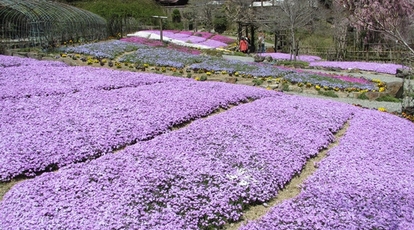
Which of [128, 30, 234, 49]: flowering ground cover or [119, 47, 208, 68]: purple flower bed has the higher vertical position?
[128, 30, 234, 49]: flowering ground cover

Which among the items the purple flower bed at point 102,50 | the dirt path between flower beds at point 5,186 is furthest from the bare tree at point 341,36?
the dirt path between flower beds at point 5,186

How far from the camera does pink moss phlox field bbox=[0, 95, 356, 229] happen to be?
5449mm

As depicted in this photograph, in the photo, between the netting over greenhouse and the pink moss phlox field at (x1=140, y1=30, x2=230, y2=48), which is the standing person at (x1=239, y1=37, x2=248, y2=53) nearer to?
the pink moss phlox field at (x1=140, y1=30, x2=230, y2=48)

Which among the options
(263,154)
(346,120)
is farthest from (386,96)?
(263,154)

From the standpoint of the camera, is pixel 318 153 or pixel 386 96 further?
pixel 386 96

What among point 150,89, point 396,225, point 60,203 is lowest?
point 396,225

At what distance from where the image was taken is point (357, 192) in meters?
6.53

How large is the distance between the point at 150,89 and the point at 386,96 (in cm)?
996

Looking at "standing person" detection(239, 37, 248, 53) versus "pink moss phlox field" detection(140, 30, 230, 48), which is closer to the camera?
"standing person" detection(239, 37, 248, 53)

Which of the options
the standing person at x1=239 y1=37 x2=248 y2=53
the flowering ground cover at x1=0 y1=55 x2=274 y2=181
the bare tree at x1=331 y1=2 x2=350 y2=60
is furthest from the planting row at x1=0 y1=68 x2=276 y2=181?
the bare tree at x1=331 y1=2 x2=350 y2=60

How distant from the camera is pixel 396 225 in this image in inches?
227

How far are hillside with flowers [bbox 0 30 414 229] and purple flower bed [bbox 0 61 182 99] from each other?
0.06 m

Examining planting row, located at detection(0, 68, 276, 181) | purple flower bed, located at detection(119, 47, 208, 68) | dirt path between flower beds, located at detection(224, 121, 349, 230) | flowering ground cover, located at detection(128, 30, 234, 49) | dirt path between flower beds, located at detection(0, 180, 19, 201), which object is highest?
flowering ground cover, located at detection(128, 30, 234, 49)

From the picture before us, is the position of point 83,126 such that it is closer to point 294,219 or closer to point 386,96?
point 294,219
